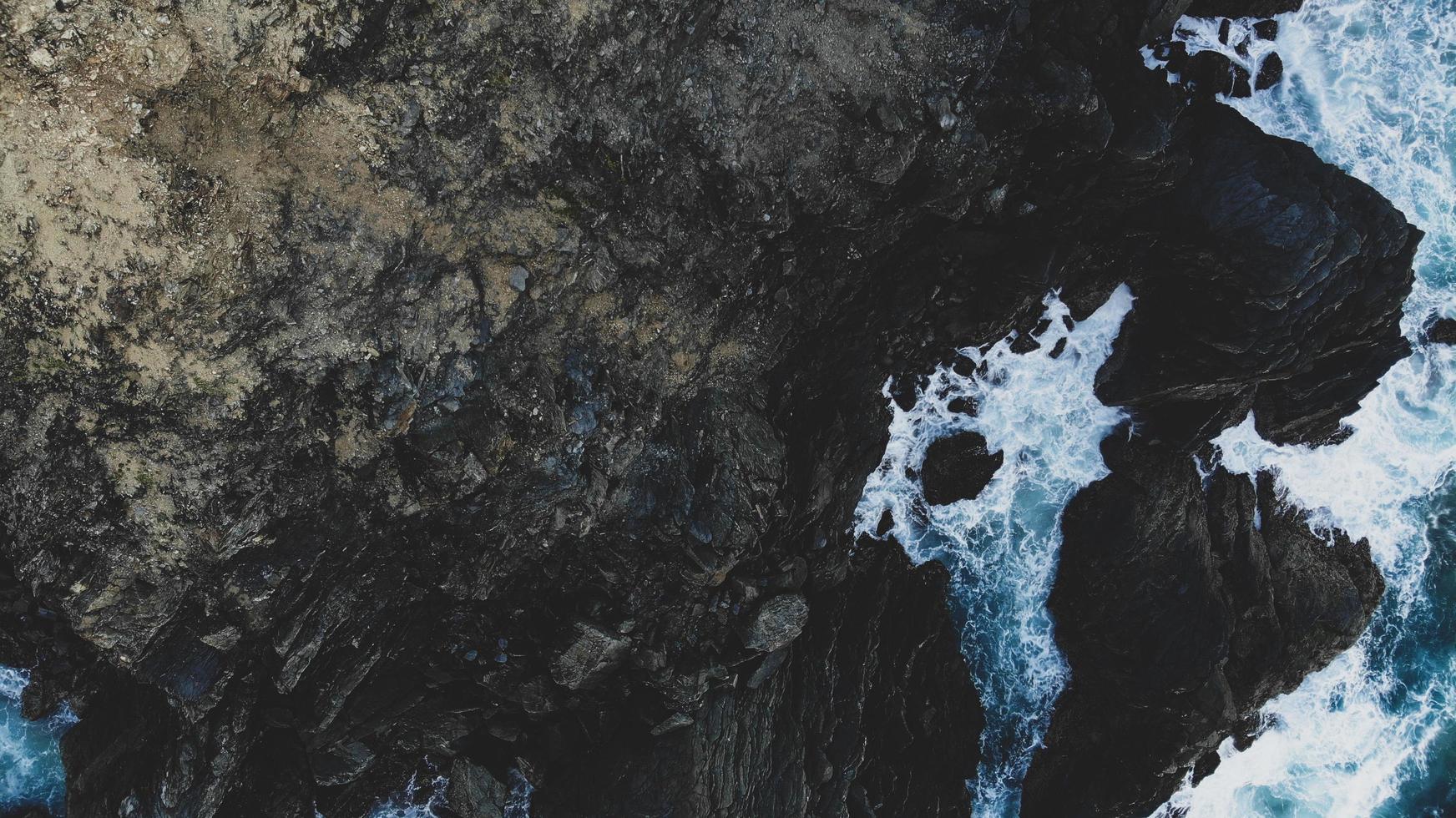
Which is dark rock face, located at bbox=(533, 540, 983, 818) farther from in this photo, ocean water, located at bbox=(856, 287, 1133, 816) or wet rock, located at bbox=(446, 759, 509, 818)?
wet rock, located at bbox=(446, 759, 509, 818)

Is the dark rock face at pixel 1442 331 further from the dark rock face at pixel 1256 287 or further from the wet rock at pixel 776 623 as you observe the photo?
the wet rock at pixel 776 623

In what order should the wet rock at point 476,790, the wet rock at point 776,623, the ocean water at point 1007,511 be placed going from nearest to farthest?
1. the wet rock at point 776,623
2. the wet rock at point 476,790
3. the ocean water at point 1007,511

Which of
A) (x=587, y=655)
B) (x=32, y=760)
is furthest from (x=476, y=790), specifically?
(x=32, y=760)

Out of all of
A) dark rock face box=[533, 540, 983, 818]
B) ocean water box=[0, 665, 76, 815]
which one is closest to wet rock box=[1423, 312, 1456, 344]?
dark rock face box=[533, 540, 983, 818]

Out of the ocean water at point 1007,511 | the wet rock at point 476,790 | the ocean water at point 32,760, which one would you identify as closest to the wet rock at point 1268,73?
the ocean water at point 1007,511

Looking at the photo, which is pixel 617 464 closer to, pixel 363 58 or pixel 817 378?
pixel 817 378

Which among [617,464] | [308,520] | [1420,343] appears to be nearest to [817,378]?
[617,464]
